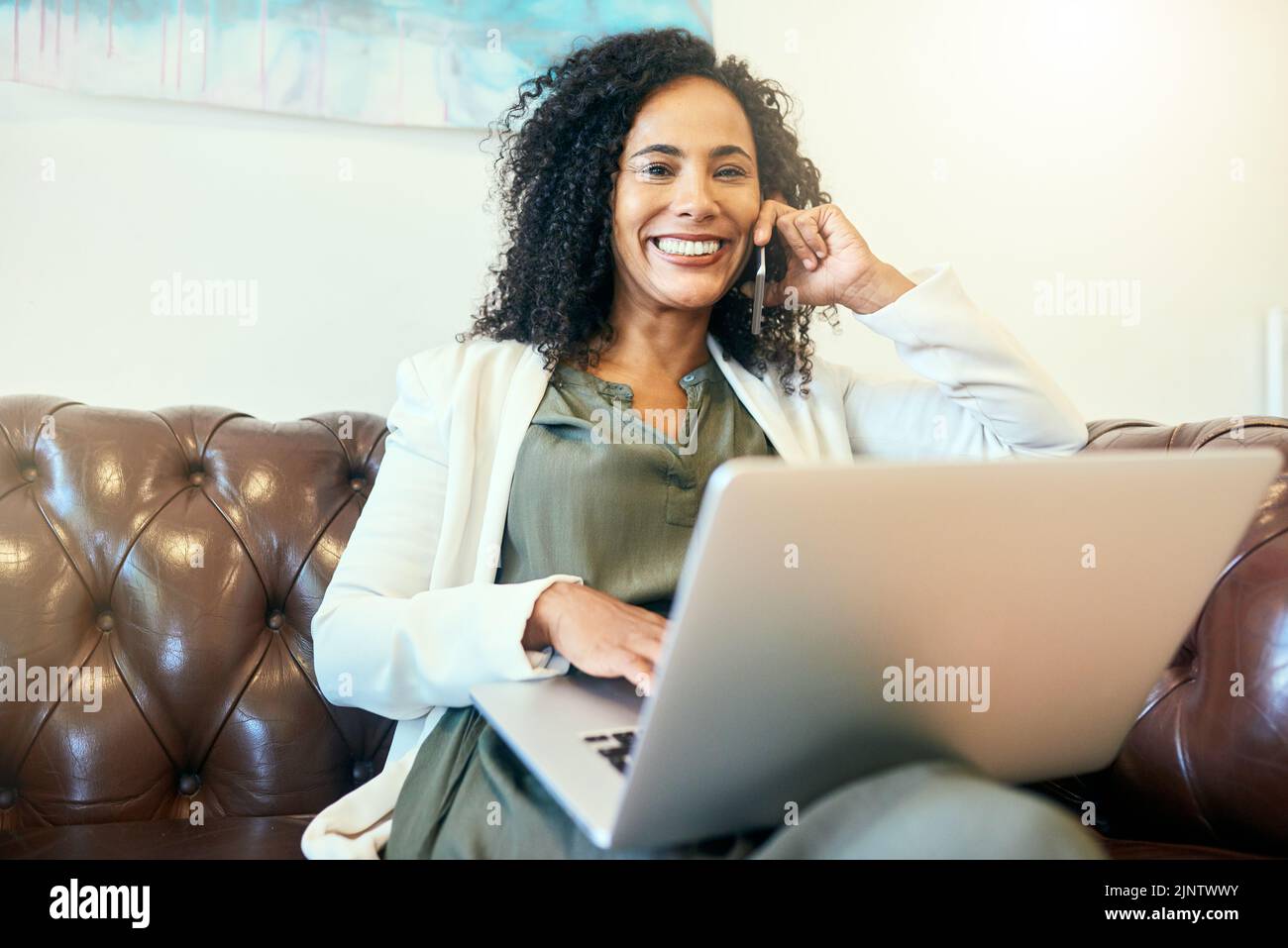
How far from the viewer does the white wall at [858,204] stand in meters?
1.52

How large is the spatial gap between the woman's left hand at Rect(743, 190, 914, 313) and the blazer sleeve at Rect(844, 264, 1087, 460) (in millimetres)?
35

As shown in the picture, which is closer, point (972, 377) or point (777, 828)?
point (777, 828)

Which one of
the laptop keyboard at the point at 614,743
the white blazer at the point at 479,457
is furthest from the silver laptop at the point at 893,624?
the white blazer at the point at 479,457

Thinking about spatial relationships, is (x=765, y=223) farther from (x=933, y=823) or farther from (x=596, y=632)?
(x=933, y=823)

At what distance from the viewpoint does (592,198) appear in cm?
129

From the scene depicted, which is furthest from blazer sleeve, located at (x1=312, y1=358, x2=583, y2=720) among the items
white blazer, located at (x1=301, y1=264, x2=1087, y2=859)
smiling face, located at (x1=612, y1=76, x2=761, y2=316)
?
smiling face, located at (x1=612, y1=76, x2=761, y2=316)

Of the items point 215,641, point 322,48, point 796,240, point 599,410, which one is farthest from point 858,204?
point 215,641

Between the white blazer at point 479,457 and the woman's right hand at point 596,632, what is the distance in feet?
0.07

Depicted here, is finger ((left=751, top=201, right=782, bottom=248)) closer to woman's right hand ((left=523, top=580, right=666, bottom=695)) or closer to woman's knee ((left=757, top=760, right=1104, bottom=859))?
woman's right hand ((left=523, top=580, right=666, bottom=695))

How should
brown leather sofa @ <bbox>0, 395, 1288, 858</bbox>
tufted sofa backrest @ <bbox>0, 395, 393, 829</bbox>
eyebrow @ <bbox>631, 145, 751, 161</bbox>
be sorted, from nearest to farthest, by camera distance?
brown leather sofa @ <bbox>0, 395, 1288, 858</bbox> → tufted sofa backrest @ <bbox>0, 395, 393, 829</bbox> → eyebrow @ <bbox>631, 145, 751, 161</bbox>

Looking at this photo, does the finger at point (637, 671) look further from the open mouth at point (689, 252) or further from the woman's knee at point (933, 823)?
the open mouth at point (689, 252)

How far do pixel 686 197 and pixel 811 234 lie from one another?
18cm

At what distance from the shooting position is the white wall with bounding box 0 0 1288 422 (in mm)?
1521

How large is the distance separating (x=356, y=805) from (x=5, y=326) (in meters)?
1.09
